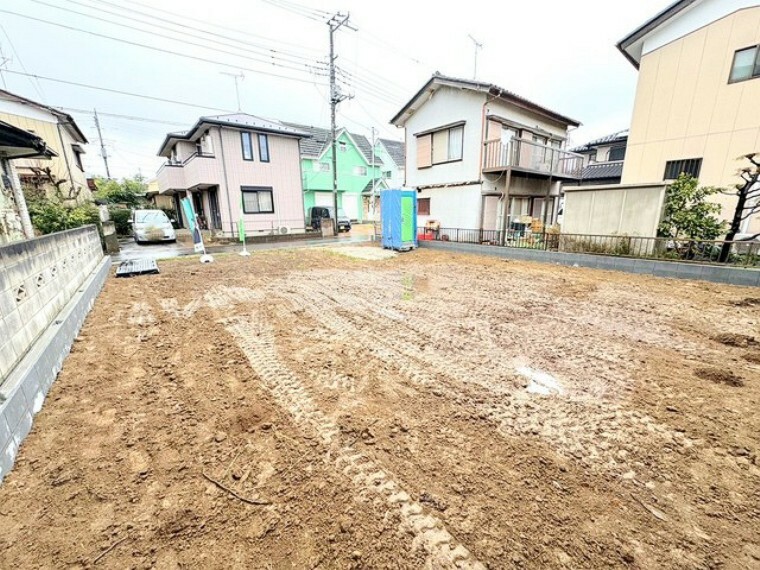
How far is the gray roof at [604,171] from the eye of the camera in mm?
16344

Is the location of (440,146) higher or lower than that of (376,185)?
higher

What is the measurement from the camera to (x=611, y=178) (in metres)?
16.3

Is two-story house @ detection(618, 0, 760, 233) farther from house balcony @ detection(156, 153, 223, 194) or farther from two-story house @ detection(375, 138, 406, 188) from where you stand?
two-story house @ detection(375, 138, 406, 188)

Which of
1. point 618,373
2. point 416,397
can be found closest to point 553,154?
point 618,373

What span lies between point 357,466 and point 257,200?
1604 centimetres

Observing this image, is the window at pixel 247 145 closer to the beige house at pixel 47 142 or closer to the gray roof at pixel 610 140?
the beige house at pixel 47 142

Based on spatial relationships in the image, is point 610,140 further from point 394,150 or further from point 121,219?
point 121,219

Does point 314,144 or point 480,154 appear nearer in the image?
point 480,154

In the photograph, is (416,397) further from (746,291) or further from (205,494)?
Answer: (746,291)

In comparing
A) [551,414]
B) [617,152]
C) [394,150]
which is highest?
[394,150]

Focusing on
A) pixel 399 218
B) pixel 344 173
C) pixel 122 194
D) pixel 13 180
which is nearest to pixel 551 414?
pixel 399 218

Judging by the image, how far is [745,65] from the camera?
7453mm

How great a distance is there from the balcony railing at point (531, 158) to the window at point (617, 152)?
5909 millimetres

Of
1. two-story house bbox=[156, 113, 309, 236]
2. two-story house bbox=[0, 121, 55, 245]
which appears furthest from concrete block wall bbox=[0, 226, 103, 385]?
two-story house bbox=[156, 113, 309, 236]
